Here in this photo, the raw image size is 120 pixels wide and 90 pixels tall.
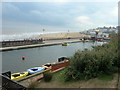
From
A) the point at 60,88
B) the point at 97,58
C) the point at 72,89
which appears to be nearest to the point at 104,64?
the point at 97,58

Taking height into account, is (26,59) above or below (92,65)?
below

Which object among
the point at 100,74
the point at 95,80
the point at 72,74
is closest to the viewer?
the point at 95,80

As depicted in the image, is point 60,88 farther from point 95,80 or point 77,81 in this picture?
point 95,80

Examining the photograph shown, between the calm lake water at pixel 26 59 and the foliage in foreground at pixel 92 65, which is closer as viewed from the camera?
the foliage in foreground at pixel 92 65

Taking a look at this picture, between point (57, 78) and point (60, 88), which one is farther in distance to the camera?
point (57, 78)

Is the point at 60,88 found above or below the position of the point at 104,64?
below

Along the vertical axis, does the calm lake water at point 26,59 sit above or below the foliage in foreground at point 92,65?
below

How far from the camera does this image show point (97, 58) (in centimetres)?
652

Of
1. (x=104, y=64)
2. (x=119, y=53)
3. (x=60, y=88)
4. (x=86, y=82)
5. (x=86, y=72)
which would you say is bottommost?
(x=60, y=88)

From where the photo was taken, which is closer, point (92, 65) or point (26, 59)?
point (92, 65)

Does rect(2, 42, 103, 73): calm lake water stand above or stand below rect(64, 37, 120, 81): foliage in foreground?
below

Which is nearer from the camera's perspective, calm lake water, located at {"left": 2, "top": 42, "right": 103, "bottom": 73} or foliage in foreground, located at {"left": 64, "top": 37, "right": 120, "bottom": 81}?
foliage in foreground, located at {"left": 64, "top": 37, "right": 120, "bottom": 81}

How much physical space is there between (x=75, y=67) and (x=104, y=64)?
5.29 feet

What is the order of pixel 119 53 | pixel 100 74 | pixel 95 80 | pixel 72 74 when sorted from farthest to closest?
pixel 119 53 < pixel 72 74 < pixel 100 74 < pixel 95 80
